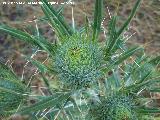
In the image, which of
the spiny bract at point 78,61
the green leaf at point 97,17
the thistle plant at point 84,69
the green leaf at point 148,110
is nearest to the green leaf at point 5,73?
the thistle plant at point 84,69

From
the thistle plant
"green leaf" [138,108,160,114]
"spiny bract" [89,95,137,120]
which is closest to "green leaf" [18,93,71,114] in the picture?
the thistle plant

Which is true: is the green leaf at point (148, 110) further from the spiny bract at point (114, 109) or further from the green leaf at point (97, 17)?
the green leaf at point (97, 17)

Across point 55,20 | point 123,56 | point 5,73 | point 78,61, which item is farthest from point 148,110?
point 5,73

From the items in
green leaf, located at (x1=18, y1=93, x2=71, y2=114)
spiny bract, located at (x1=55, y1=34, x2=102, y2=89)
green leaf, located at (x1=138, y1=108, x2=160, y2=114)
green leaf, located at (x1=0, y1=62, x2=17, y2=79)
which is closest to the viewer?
green leaf, located at (x1=18, y1=93, x2=71, y2=114)

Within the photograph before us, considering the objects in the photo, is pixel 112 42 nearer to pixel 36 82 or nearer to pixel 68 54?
pixel 68 54

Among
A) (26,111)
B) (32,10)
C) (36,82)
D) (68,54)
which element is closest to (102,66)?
(68,54)

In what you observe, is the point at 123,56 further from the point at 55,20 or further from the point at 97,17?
the point at 55,20

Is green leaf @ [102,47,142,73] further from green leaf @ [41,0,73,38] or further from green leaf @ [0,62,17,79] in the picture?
green leaf @ [0,62,17,79]
